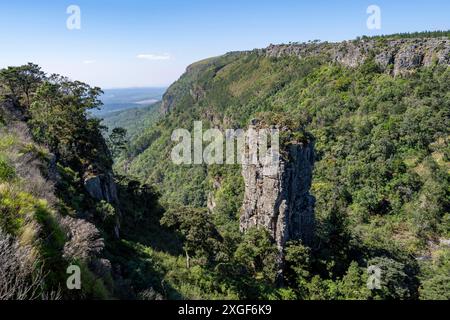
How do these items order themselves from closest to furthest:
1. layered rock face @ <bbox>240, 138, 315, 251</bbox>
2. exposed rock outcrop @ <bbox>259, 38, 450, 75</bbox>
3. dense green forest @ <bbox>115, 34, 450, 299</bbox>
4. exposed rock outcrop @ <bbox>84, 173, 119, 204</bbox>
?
dense green forest @ <bbox>115, 34, 450, 299</bbox> < exposed rock outcrop @ <bbox>84, 173, 119, 204</bbox> < layered rock face @ <bbox>240, 138, 315, 251</bbox> < exposed rock outcrop @ <bbox>259, 38, 450, 75</bbox>

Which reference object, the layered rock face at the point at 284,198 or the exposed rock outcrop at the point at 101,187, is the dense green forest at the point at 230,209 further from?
the layered rock face at the point at 284,198

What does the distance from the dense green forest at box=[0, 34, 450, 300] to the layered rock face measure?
1.52 m

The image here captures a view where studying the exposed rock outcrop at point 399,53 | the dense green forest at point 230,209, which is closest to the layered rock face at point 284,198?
the dense green forest at point 230,209

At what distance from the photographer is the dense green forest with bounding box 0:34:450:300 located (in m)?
10.4

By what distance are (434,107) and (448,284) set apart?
47893mm

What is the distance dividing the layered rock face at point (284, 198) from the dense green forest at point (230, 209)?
1.52 m

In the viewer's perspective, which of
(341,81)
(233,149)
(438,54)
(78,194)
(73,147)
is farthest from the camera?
(341,81)

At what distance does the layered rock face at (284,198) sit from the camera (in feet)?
104

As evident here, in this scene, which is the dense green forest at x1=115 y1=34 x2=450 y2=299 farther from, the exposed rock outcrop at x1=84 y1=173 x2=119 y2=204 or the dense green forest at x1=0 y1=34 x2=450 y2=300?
the exposed rock outcrop at x1=84 y1=173 x2=119 y2=204

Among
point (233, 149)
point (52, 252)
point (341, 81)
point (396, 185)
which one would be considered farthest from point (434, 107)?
point (52, 252)

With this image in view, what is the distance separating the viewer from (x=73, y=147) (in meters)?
31.2

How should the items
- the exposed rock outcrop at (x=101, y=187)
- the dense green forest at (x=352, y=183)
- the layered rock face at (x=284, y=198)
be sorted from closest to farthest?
the dense green forest at (x=352, y=183) < the exposed rock outcrop at (x=101, y=187) < the layered rock face at (x=284, y=198)

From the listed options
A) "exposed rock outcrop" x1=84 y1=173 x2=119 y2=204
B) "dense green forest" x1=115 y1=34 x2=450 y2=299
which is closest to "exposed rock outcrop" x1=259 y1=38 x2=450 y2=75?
"dense green forest" x1=115 y1=34 x2=450 y2=299

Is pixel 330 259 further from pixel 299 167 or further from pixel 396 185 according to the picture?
pixel 396 185
